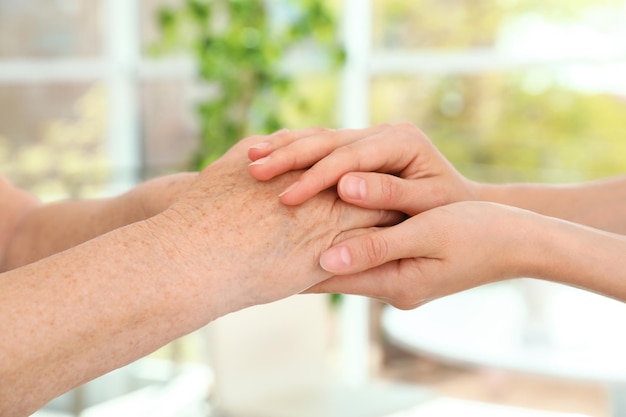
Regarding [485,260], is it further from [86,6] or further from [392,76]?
[86,6]

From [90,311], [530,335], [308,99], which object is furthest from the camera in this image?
[308,99]

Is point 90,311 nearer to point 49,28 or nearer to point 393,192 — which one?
point 393,192

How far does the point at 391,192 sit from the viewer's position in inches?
57.2

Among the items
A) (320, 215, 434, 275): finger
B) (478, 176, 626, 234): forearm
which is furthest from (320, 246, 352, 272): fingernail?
(478, 176, 626, 234): forearm

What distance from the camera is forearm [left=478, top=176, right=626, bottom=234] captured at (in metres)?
1.71

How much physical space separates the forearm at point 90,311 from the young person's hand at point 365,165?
0.23 m

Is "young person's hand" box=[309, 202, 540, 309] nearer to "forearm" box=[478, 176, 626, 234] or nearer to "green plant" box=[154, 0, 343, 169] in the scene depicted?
"forearm" box=[478, 176, 626, 234]

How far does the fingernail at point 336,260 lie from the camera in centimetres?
136

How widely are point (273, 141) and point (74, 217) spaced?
15.6 inches

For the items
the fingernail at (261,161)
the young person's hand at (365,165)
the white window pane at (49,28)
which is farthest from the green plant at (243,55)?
the fingernail at (261,161)

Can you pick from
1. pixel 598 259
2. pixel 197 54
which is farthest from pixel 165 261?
pixel 197 54

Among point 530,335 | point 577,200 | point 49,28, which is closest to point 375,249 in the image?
point 577,200

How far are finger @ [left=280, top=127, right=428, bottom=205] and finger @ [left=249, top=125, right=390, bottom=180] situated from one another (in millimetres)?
23

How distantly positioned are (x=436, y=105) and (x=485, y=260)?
2.90 m
